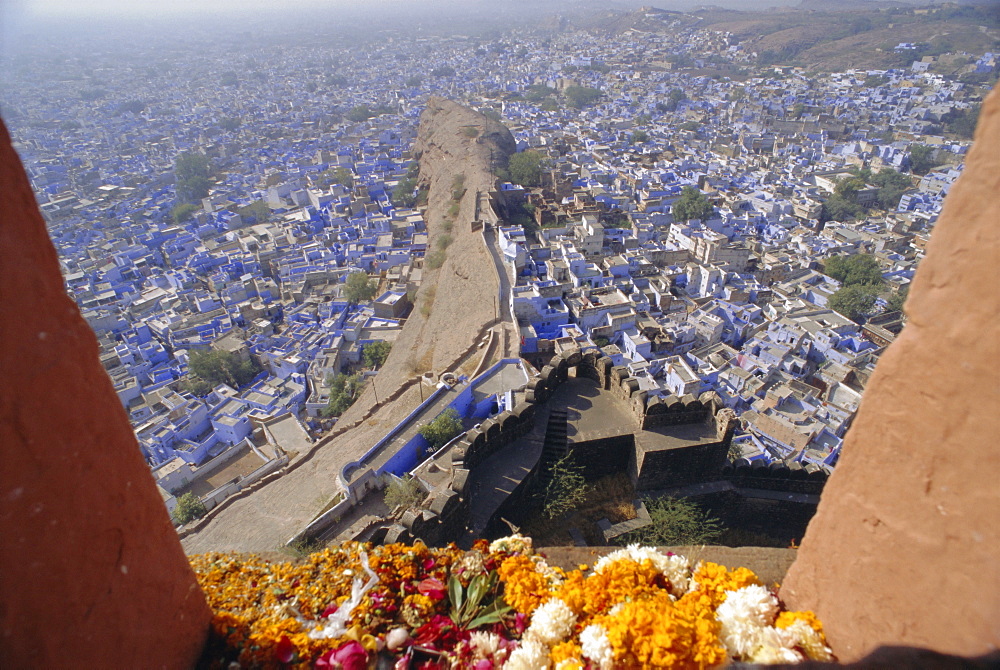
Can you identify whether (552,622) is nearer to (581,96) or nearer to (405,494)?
(405,494)

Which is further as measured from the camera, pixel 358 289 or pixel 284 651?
pixel 358 289

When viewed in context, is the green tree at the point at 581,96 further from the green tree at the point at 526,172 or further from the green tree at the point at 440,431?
the green tree at the point at 440,431

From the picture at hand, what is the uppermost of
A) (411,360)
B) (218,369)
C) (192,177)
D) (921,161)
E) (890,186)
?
(921,161)

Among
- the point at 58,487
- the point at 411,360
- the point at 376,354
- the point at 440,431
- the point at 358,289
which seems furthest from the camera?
the point at 358,289

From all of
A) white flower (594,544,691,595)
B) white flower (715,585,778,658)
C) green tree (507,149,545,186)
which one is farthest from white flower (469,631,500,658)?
green tree (507,149,545,186)

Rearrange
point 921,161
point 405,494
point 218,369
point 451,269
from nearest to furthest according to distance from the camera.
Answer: point 405,494 → point 218,369 → point 451,269 → point 921,161

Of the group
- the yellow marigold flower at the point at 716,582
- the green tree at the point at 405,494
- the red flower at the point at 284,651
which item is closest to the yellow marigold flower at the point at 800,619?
the yellow marigold flower at the point at 716,582

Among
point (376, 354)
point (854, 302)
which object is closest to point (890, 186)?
point (854, 302)

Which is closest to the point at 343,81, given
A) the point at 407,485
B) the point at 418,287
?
the point at 418,287
